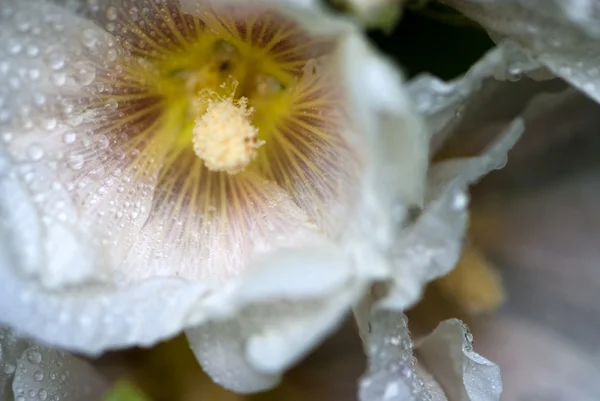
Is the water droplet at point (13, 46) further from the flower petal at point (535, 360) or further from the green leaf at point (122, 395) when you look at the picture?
the flower petal at point (535, 360)

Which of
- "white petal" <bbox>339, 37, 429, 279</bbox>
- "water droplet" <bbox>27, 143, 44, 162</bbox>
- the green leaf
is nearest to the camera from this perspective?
"white petal" <bbox>339, 37, 429, 279</bbox>

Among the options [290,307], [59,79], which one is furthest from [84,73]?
[290,307]

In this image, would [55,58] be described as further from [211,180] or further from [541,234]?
[541,234]

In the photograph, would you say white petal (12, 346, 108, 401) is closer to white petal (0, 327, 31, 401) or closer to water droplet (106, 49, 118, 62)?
white petal (0, 327, 31, 401)

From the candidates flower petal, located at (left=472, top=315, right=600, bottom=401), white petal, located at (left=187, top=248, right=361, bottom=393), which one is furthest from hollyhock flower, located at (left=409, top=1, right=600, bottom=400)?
white petal, located at (left=187, top=248, right=361, bottom=393)

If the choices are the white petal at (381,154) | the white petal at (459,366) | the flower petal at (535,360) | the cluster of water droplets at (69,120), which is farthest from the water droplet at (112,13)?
the flower petal at (535,360)
